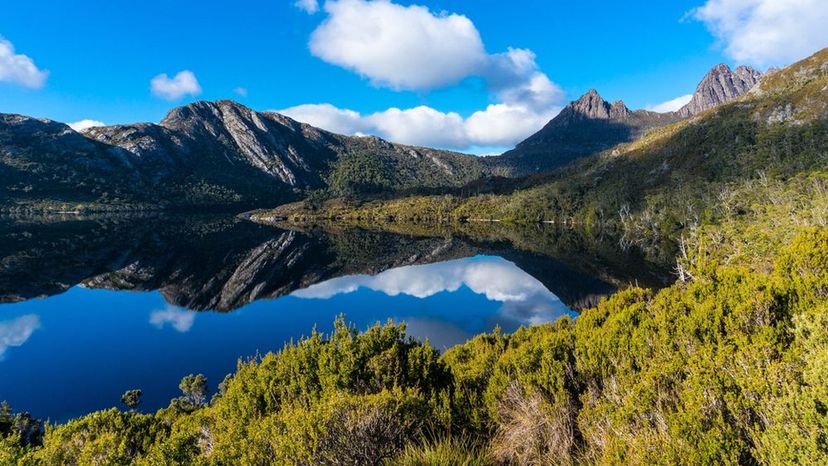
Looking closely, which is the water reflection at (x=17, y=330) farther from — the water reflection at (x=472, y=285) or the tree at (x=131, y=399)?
the water reflection at (x=472, y=285)

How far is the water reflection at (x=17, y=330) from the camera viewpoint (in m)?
42.7

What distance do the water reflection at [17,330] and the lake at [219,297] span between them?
0.50 feet

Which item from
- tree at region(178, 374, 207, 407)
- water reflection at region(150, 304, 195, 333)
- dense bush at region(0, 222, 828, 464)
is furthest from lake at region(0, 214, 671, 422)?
dense bush at region(0, 222, 828, 464)

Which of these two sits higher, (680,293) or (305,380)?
(680,293)

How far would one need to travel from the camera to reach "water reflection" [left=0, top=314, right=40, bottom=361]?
140 ft

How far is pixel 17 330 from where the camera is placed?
152 ft

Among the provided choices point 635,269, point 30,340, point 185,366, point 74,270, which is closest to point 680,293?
point 185,366

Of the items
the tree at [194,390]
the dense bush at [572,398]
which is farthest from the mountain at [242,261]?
the dense bush at [572,398]

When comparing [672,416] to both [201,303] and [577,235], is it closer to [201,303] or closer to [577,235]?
[201,303]

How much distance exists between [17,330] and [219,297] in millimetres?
21850

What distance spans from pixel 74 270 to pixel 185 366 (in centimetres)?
5751

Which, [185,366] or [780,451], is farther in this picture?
[185,366]

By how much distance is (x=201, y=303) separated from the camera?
5919cm

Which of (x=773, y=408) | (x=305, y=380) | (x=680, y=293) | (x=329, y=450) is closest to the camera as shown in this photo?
(x=773, y=408)
